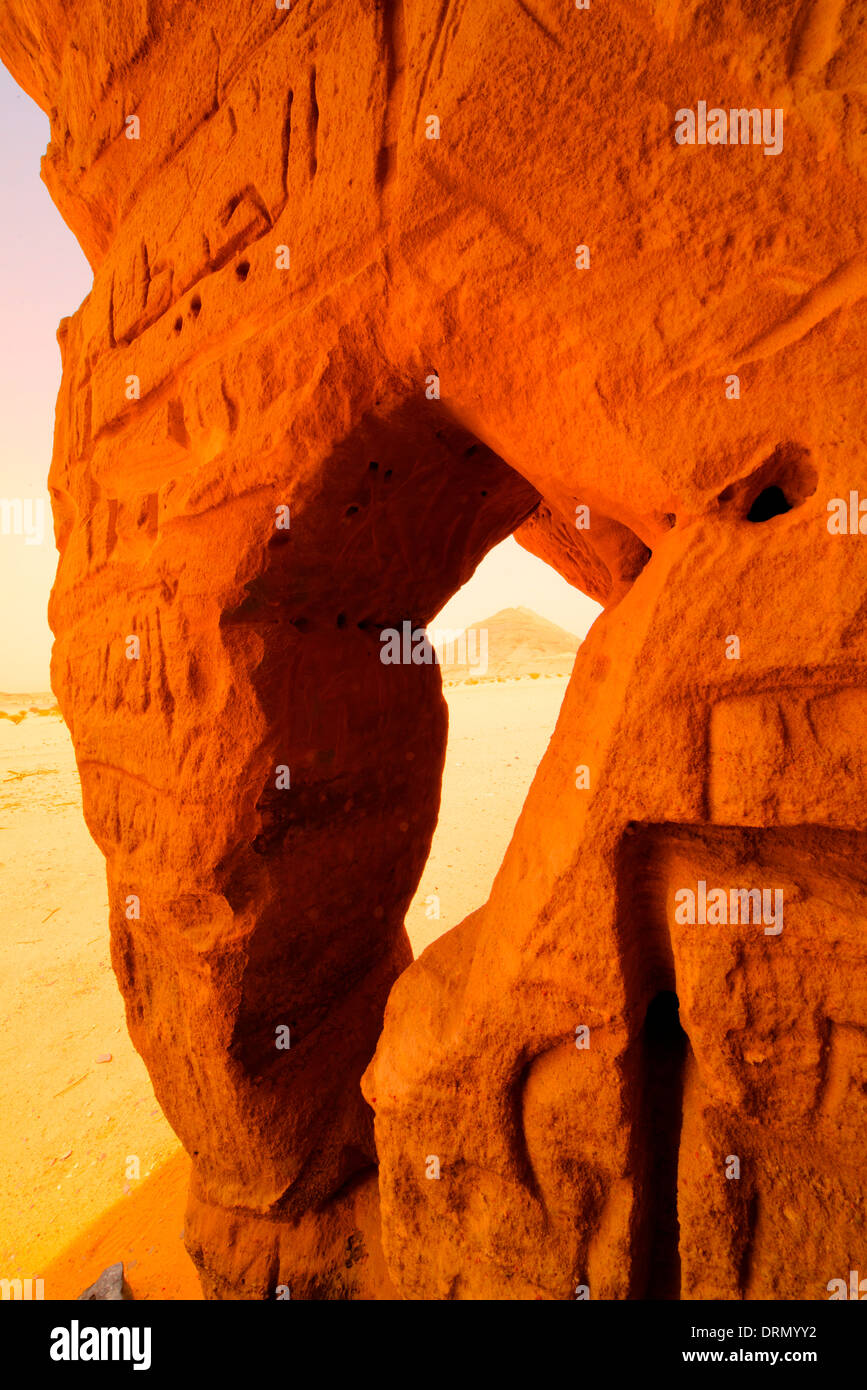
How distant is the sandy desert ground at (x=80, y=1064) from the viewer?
2.90 m

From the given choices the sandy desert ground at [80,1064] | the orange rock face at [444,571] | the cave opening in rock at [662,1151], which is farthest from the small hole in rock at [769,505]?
the sandy desert ground at [80,1064]

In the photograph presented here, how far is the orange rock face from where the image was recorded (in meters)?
1.09

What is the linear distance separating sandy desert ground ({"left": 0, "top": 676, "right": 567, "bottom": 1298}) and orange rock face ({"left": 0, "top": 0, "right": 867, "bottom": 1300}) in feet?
3.48

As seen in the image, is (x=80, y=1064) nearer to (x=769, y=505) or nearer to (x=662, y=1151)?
(x=662, y=1151)

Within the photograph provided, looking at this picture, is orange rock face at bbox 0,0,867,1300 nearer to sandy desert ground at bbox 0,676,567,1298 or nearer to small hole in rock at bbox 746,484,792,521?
small hole in rock at bbox 746,484,792,521

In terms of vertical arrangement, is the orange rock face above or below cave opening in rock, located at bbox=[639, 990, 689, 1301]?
above

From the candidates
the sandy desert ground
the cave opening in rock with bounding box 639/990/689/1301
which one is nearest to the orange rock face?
the cave opening in rock with bounding box 639/990/689/1301

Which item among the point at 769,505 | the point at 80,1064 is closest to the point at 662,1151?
the point at 769,505

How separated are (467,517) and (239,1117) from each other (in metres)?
1.90

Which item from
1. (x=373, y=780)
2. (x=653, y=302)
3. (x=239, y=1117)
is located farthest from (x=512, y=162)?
(x=239, y=1117)

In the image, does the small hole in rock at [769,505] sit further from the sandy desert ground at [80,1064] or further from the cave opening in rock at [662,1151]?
the sandy desert ground at [80,1064]

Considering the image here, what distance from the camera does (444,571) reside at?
7.43 feet
